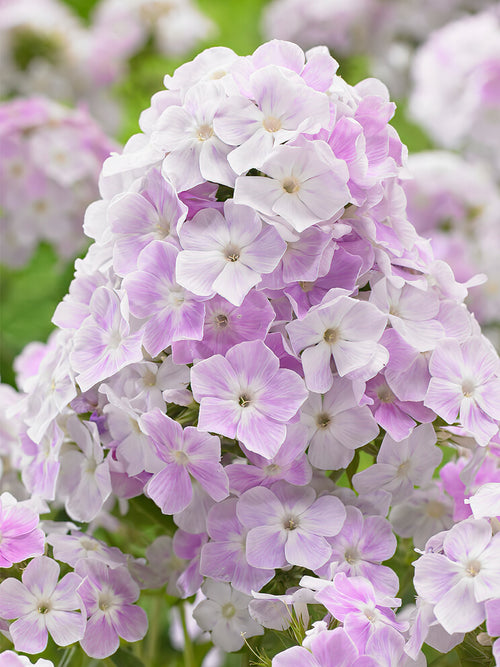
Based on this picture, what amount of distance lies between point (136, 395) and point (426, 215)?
674 mm

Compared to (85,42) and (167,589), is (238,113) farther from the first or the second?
(85,42)

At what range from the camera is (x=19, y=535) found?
321mm

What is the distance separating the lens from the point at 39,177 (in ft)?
2.59

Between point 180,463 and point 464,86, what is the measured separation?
2.19ft

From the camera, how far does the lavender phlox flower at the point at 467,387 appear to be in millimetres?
324

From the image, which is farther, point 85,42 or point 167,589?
point 85,42

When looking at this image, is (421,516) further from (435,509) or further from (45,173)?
(45,173)

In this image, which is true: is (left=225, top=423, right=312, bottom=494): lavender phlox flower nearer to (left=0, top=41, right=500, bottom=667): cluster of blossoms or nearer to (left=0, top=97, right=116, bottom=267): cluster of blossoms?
(left=0, top=41, right=500, bottom=667): cluster of blossoms

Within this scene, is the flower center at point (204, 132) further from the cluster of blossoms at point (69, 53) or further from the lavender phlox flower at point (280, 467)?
the cluster of blossoms at point (69, 53)

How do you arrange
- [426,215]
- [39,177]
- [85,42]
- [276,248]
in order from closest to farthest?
[276,248], [39,177], [426,215], [85,42]

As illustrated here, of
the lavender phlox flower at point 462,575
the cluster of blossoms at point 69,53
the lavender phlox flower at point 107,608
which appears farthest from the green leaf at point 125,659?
the cluster of blossoms at point 69,53

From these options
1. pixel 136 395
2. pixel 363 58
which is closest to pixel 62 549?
pixel 136 395

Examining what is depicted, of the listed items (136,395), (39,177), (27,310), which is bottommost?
(27,310)

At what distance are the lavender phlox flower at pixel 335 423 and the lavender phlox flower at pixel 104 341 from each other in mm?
59
